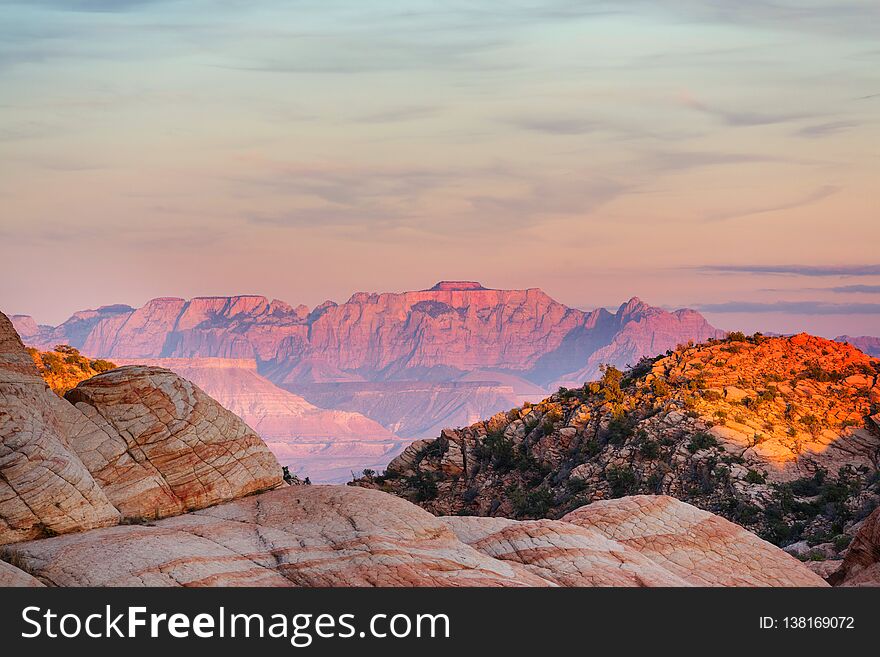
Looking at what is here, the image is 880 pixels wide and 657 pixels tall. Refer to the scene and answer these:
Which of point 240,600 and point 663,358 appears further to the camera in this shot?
point 663,358

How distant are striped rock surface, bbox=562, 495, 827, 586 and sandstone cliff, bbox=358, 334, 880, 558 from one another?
1716 centimetres

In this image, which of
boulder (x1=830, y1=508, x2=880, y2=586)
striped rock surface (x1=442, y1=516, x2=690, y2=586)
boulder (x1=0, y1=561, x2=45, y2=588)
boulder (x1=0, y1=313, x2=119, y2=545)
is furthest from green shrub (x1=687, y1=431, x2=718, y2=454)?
boulder (x1=0, y1=561, x2=45, y2=588)

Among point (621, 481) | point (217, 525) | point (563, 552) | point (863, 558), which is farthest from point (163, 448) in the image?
point (621, 481)

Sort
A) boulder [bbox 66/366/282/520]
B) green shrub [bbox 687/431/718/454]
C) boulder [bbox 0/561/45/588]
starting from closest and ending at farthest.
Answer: boulder [bbox 0/561/45/588] → boulder [bbox 66/366/282/520] → green shrub [bbox 687/431/718/454]

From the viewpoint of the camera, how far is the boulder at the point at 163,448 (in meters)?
26.8

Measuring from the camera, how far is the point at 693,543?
96.5ft

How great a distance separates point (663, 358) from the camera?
2948 inches

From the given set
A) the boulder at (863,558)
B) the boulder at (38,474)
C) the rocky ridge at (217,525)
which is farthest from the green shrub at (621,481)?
the boulder at (38,474)

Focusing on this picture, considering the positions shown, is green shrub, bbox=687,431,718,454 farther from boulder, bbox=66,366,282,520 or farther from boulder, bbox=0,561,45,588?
boulder, bbox=0,561,45,588

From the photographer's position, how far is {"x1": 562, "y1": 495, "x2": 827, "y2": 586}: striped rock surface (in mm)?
27953

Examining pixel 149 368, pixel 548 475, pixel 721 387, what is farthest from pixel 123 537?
pixel 721 387

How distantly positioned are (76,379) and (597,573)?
120 ft

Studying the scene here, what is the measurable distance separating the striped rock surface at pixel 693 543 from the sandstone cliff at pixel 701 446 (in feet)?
56.3

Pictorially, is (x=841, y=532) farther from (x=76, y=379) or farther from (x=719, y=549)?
(x=76, y=379)
